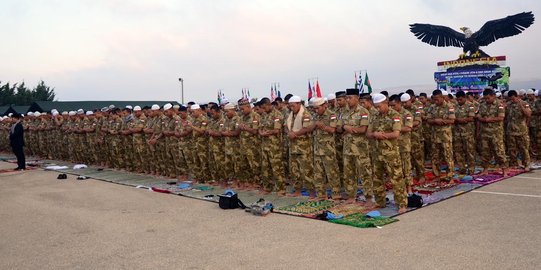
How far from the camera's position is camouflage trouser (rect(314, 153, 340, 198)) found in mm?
8055

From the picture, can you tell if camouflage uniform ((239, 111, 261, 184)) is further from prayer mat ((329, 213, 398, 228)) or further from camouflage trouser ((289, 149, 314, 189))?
prayer mat ((329, 213, 398, 228))

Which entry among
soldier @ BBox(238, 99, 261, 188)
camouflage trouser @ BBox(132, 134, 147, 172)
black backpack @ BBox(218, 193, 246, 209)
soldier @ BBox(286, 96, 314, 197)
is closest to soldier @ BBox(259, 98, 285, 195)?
soldier @ BBox(238, 99, 261, 188)

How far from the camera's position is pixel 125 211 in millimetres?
7938

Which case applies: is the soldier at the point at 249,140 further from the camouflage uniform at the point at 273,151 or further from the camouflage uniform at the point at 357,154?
the camouflage uniform at the point at 357,154

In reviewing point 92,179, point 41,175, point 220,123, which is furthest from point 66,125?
point 220,123

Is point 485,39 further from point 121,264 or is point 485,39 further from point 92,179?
point 121,264

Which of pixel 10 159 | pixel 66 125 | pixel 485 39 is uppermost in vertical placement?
pixel 485 39

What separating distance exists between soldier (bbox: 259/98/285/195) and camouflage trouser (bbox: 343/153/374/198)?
1.59 m

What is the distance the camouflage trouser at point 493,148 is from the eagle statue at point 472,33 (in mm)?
8400

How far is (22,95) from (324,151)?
46542mm

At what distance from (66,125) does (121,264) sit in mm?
12895

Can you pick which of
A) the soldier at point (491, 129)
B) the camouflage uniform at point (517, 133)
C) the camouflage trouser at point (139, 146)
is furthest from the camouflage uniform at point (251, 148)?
the camouflage uniform at point (517, 133)

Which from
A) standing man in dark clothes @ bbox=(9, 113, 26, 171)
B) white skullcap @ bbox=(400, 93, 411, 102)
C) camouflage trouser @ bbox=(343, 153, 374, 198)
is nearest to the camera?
camouflage trouser @ bbox=(343, 153, 374, 198)

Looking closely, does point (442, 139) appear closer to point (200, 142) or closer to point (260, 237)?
point (260, 237)
